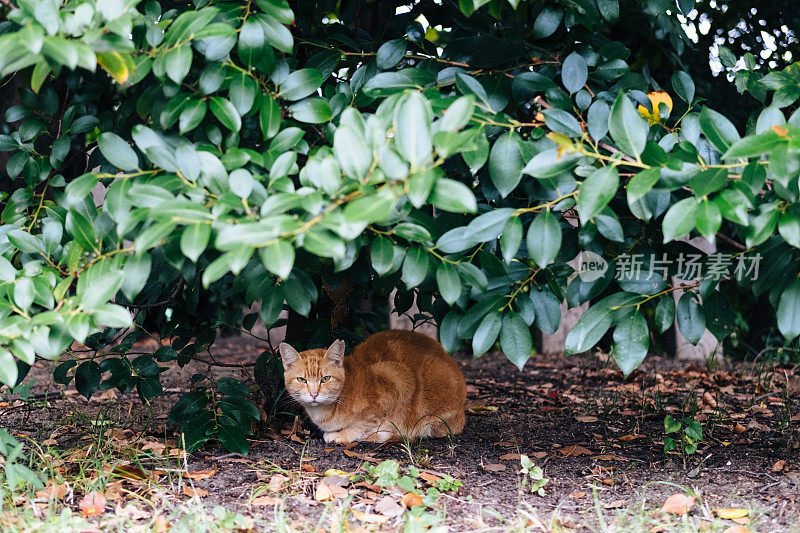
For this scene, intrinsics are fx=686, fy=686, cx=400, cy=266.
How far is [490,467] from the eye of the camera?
2715mm

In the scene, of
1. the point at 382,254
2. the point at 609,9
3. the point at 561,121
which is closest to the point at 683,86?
the point at 609,9

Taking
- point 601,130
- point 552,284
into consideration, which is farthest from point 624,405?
point 601,130

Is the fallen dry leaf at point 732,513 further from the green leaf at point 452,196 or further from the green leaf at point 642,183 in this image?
the green leaf at point 452,196

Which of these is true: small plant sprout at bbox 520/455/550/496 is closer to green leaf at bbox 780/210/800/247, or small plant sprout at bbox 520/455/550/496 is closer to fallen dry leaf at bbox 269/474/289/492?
fallen dry leaf at bbox 269/474/289/492

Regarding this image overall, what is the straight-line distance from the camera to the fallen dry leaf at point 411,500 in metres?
2.27

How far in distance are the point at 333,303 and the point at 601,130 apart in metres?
1.73

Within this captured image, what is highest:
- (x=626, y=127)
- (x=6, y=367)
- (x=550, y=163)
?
(x=626, y=127)

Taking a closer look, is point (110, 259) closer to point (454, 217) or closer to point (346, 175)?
point (346, 175)

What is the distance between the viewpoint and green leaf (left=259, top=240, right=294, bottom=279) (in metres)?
1.39

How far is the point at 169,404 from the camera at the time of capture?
377 cm

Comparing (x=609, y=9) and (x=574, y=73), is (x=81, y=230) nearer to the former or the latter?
(x=574, y=73)

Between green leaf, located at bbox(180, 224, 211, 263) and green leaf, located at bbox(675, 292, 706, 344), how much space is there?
135 cm

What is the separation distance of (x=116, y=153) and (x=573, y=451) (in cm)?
218

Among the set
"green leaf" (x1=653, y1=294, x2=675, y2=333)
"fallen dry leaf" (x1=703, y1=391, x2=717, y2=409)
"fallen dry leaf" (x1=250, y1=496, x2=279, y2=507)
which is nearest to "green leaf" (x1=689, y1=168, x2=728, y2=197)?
"green leaf" (x1=653, y1=294, x2=675, y2=333)
